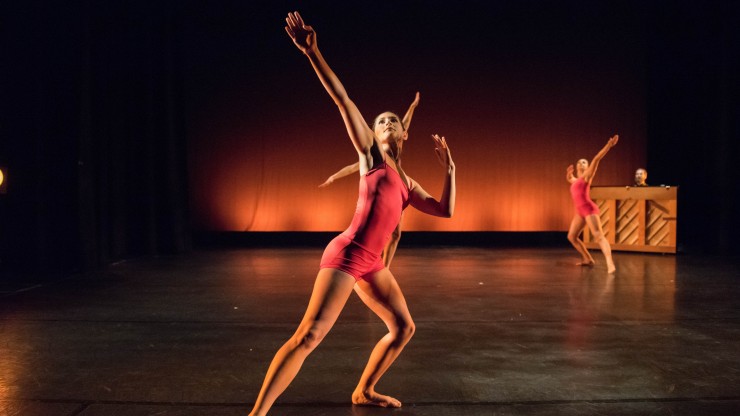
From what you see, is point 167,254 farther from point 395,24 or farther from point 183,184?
point 395,24

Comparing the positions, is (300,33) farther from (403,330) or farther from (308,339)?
(403,330)

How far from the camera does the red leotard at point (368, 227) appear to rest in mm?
2389

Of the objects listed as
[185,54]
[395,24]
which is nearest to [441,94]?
[395,24]

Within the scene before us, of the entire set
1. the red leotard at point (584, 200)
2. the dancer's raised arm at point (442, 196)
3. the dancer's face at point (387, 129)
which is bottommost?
the red leotard at point (584, 200)

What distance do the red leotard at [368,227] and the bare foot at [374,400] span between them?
0.66 m

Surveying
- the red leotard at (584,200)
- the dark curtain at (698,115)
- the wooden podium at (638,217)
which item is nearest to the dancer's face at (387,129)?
the red leotard at (584,200)

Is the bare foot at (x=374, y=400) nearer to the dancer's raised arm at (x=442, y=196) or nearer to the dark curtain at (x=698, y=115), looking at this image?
the dancer's raised arm at (x=442, y=196)

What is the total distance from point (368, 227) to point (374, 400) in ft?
2.87

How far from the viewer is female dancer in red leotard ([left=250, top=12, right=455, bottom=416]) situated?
230 centimetres

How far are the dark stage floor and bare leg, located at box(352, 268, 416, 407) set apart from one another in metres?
0.09

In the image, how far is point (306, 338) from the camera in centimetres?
230

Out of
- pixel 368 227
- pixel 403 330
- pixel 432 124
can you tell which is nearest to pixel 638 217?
pixel 432 124

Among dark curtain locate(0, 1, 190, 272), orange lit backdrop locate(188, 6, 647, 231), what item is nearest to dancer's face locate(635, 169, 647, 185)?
orange lit backdrop locate(188, 6, 647, 231)

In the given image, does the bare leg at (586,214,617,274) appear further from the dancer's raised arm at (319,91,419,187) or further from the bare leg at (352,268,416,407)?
the bare leg at (352,268,416,407)
